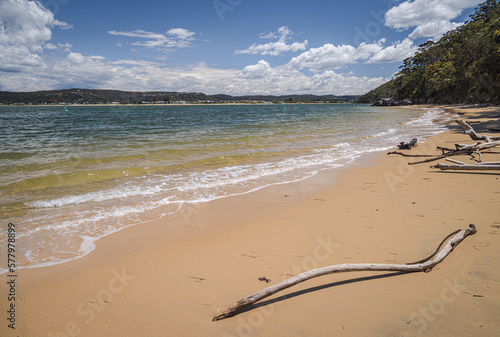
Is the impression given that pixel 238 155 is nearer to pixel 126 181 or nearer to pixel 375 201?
pixel 126 181

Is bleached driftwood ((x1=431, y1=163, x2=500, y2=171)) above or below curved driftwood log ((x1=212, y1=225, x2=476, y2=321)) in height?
above

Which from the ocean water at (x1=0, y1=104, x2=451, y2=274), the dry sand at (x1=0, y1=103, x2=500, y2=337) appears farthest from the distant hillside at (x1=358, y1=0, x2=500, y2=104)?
the dry sand at (x1=0, y1=103, x2=500, y2=337)

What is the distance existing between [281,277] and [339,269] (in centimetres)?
79

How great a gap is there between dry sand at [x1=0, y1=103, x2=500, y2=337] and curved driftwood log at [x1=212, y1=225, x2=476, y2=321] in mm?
102

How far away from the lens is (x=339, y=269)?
2.89 m

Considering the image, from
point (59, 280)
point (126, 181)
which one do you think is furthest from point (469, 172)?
point (126, 181)

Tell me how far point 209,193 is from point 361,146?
11901 mm

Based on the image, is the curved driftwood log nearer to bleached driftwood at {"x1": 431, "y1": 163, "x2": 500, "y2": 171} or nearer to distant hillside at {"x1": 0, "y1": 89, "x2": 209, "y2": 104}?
bleached driftwood at {"x1": 431, "y1": 163, "x2": 500, "y2": 171}

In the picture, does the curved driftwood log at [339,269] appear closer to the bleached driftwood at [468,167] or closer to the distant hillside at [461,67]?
the bleached driftwood at [468,167]

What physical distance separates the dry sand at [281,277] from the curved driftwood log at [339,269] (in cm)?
10

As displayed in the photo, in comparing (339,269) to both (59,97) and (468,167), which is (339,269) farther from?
(59,97)

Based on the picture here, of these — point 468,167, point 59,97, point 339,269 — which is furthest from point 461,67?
point 59,97

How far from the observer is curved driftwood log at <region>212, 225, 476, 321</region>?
8.34ft

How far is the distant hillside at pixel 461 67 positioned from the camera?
1869cm
